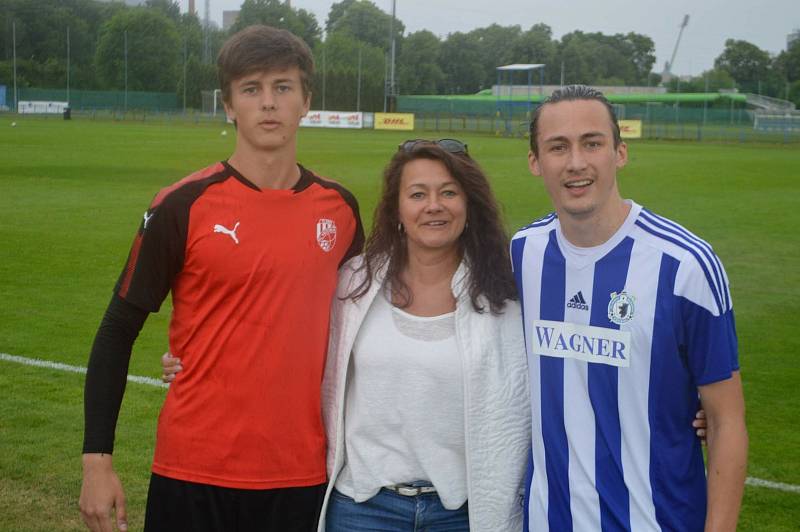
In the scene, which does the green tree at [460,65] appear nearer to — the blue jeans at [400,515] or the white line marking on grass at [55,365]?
the white line marking on grass at [55,365]

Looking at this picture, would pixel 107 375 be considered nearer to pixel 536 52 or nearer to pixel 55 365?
pixel 55 365

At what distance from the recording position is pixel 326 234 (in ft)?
11.5

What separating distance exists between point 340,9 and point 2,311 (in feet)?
429

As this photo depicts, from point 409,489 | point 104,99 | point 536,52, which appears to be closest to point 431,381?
point 409,489

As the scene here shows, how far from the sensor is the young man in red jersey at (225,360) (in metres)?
3.31

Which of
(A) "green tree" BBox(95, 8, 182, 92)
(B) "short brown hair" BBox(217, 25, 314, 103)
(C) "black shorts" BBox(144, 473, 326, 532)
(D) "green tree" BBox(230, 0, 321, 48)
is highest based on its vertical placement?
(D) "green tree" BBox(230, 0, 321, 48)

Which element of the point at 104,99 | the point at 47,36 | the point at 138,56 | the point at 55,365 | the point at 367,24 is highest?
the point at 367,24

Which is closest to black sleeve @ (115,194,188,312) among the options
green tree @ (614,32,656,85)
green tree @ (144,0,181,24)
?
green tree @ (144,0,181,24)

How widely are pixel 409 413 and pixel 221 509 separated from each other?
0.67m

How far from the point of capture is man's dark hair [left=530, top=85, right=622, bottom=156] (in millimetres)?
3100

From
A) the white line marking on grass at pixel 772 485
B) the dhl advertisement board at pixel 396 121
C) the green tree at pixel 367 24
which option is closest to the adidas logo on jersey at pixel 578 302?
the white line marking on grass at pixel 772 485

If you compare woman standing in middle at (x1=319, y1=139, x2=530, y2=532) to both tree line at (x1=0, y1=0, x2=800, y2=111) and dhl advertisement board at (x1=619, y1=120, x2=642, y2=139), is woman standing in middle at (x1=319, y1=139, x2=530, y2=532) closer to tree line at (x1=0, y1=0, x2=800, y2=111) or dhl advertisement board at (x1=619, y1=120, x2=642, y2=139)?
dhl advertisement board at (x1=619, y1=120, x2=642, y2=139)

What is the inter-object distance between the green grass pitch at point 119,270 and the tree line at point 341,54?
35.2m

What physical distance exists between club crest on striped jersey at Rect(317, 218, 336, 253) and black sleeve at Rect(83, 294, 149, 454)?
607 mm
